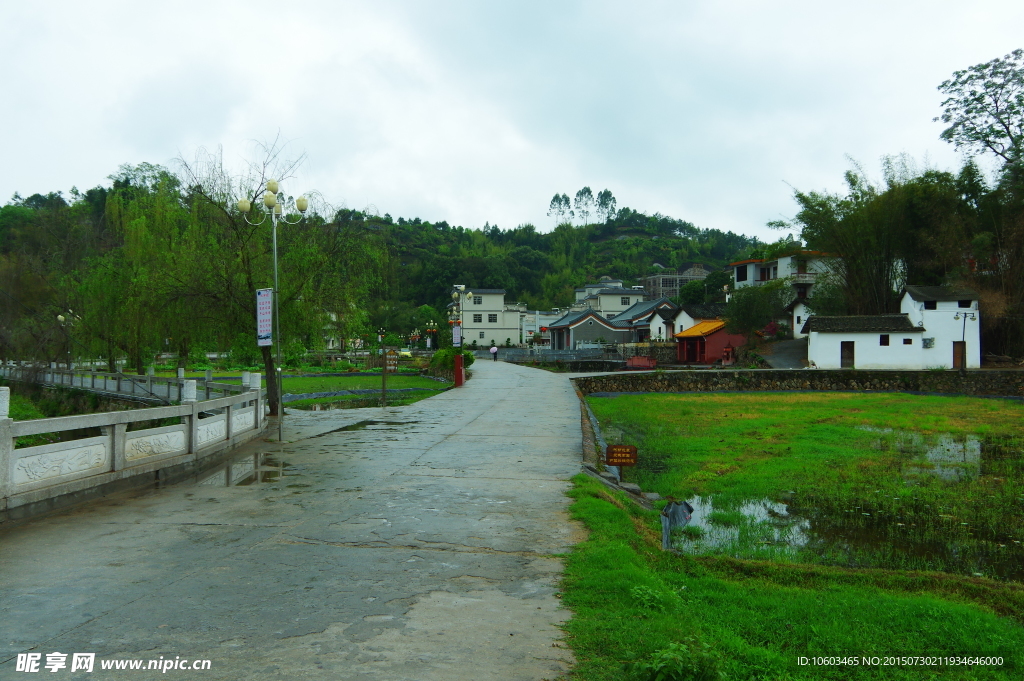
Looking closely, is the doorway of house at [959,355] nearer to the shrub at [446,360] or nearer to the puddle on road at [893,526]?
the puddle on road at [893,526]

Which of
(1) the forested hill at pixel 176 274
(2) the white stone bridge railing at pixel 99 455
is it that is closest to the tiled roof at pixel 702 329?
(1) the forested hill at pixel 176 274

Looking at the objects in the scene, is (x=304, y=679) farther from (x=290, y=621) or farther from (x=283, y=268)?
(x=283, y=268)

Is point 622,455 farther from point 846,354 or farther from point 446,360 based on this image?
point 846,354

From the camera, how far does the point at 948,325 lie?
33.6 m

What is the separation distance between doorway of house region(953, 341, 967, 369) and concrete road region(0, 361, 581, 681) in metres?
32.1

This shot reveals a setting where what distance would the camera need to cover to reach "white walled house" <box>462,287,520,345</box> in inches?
2800

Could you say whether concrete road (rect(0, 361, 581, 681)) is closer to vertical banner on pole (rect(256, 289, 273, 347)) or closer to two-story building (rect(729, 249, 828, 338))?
vertical banner on pole (rect(256, 289, 273, 347))

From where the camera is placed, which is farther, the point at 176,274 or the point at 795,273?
the point at 795,273

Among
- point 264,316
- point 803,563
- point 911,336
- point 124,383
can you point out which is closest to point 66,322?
point 124,383

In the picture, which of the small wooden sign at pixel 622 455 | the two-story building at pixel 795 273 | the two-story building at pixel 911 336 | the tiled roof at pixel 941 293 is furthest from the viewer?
the two-story building at pixel 795 273

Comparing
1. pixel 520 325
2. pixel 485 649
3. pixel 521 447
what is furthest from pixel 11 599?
pixel 520 325

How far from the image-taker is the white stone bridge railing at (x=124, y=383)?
703 inches

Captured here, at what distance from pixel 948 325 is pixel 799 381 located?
829cm

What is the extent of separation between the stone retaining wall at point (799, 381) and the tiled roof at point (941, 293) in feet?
13.0
